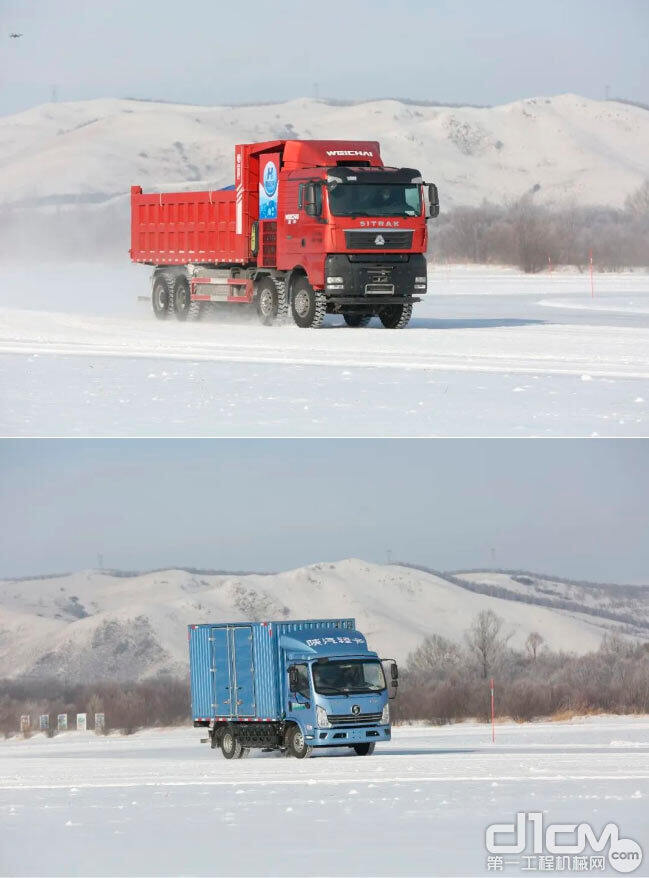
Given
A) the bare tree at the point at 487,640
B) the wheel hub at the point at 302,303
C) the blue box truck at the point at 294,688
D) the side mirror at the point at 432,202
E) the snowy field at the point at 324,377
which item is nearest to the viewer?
the snowy field at the point at 324,377

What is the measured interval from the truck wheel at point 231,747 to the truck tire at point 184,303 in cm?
1375

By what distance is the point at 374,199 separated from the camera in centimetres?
3145

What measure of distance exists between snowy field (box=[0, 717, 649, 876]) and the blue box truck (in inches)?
25.1

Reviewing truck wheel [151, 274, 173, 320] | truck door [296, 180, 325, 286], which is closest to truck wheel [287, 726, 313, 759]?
truck door [296, 180, 325, 286]

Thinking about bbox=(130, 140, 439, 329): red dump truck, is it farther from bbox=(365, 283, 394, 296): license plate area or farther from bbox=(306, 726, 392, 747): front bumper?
bbox=(306, 726, 392, 747): front bumper

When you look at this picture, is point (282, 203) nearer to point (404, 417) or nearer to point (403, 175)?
point (403, 175)

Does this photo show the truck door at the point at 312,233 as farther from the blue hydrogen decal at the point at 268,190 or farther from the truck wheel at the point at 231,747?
the truck wheel at the point at 231,747

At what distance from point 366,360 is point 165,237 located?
13.6m

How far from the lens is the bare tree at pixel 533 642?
274ft

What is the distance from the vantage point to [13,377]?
24.2 metres

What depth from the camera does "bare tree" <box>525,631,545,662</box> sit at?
83625mm

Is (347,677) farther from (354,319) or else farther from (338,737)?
(354,319)

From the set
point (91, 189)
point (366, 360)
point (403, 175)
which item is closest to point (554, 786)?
point (366, 360)

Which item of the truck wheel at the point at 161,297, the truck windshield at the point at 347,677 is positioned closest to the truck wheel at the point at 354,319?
the truck wheel at the point at 161,297
